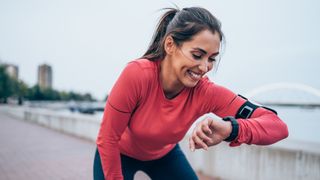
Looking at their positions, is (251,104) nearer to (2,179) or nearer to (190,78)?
(190,78)

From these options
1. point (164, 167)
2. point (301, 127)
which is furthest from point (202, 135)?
point (301, 127)

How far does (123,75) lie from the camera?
1579 mm

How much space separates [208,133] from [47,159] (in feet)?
19.2

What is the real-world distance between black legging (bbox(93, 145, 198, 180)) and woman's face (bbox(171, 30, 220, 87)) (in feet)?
2.30

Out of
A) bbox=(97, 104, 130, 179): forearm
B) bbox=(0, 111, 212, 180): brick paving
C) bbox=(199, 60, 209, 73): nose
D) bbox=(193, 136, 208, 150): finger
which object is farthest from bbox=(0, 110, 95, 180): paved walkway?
bbox=(193, 136, 208, 150): finger

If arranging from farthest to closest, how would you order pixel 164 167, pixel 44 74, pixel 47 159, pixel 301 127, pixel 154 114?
pixel 44 74, pixel 301 127, pixel 47 159, pixel 164 167, pixel 154 114

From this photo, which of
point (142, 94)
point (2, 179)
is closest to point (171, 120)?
point (142, 94)

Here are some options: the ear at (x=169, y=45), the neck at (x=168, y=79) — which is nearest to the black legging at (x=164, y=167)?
the neck at (x=168, y=79)

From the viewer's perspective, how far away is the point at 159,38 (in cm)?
181

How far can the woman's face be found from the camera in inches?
59.4

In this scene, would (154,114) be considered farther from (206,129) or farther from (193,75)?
(206,129)

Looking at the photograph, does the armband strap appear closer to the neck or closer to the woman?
the woman

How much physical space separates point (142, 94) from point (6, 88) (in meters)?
60.4

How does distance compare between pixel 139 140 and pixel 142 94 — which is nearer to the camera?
pixel 142 94
